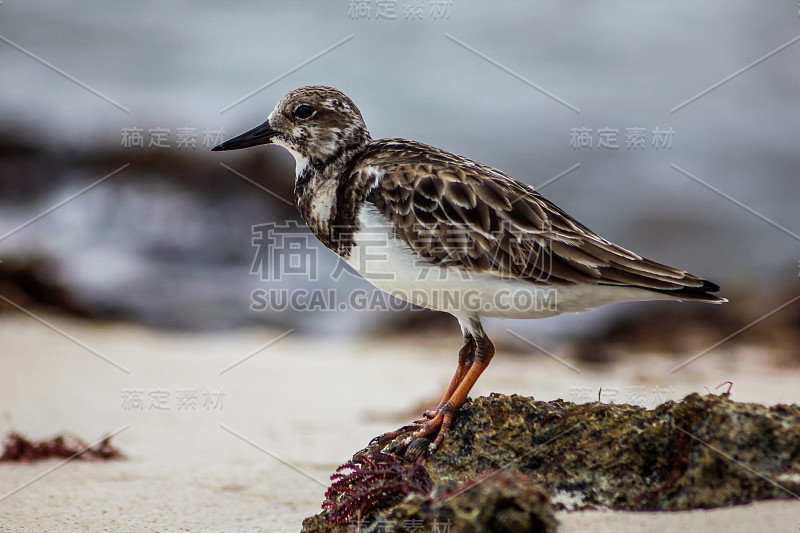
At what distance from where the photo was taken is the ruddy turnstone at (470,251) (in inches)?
171

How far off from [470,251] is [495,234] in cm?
A: 18

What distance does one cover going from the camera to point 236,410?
23.7 ft

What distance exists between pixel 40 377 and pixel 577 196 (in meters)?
10.4

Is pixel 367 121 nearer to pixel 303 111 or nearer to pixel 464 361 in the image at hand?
pixel 303 111

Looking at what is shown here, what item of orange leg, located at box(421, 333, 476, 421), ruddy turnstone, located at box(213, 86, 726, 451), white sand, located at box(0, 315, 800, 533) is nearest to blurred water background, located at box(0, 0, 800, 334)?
white sand, located at box(0, 315, 800, 533)

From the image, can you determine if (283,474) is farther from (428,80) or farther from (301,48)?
(301,48)

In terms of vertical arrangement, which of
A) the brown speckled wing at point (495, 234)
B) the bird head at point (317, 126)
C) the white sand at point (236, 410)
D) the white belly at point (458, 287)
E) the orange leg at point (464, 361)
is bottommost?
the white sand at point (236, 410)

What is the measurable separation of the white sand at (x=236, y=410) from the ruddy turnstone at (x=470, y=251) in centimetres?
148

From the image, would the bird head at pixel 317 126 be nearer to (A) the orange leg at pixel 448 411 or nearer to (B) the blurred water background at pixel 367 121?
(A) the orange leg at pixel 448 411

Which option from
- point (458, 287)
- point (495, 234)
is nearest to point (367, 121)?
point (495, 234)

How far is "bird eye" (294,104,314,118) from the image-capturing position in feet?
16.5

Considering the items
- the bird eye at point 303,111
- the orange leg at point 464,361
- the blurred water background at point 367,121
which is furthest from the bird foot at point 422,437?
the blurred water background at point 367,121

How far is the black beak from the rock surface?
222 cm

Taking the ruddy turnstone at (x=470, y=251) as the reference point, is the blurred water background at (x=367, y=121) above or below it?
above
